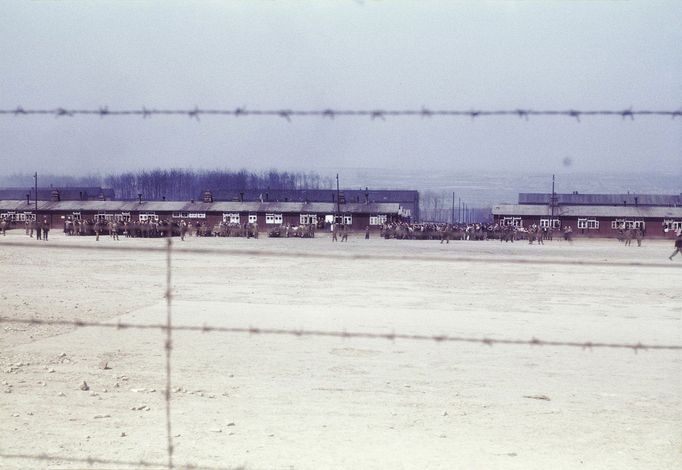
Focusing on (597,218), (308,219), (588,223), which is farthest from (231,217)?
(597,218)

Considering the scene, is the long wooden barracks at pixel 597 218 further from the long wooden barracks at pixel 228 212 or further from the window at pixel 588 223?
the long wooden barracks at pixel 228 212

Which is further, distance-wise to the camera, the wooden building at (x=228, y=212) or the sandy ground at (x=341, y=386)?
the wooden building at (x=228, y=212)

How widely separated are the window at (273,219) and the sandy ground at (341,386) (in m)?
55.9

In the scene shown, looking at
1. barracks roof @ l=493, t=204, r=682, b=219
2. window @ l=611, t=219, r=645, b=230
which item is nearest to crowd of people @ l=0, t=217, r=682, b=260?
window @ l=611, t=219, r=645, b=230

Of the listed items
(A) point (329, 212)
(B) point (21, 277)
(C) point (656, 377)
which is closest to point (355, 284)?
(B) point (21, 277)

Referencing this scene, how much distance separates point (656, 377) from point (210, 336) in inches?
265

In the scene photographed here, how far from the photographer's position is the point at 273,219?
2965 inches

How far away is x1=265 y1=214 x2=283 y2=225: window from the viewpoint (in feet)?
246

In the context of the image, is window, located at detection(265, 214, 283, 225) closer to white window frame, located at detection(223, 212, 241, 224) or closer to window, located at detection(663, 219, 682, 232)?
white window frame, located at detection(223, 212, 241, 224)

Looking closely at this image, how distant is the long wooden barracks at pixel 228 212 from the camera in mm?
74125

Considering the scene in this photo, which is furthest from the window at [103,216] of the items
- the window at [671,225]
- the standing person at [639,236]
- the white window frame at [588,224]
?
the window at [671,225]

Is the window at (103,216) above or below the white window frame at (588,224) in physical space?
above

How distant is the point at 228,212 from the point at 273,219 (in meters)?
4.78

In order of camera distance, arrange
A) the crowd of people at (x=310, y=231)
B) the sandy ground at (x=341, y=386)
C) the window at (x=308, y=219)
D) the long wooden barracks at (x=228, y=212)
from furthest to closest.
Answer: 1. the long wooden barracks at (x=228, y=212)
2. the window at (x=308, y=219)
3. the crowd of people at (x=310, y=231)
4. the sandy ground at (x=341, y=386)
